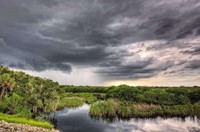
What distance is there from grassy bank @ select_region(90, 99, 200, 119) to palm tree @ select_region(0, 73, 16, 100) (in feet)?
81.5

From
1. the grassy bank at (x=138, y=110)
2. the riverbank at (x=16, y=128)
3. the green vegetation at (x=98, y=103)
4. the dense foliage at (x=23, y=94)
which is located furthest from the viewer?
the grassy bank at (x=138, y=110)

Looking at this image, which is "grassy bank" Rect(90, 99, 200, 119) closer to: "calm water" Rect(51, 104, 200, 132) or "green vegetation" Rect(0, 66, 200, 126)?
"green vegetation" Rect(0, 66, 200, 126)

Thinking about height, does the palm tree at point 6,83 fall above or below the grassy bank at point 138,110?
above

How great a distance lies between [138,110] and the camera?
73.5m

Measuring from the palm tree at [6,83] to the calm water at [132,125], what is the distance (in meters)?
16.5

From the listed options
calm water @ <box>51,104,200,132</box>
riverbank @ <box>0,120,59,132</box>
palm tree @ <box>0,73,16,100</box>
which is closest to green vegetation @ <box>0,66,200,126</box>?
palm tree @ <box>0,73,16,100</box>

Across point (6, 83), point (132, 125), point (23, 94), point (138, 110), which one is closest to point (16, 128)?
point (23, 94)

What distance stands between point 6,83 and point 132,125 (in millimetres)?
35196

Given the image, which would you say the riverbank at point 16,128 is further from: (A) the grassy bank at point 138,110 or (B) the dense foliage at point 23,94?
(A) the grassy bank at point 138,110

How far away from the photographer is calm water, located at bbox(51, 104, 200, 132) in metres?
58.3

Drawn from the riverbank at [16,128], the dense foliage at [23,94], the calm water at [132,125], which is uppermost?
the dense foliage at [23,94]

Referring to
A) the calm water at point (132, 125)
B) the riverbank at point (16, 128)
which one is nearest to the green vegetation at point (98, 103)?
the calm water at point (132, 125)

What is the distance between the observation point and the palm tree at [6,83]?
6291 centimetres

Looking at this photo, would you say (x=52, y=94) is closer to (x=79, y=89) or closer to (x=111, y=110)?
(x=111, y=110)
